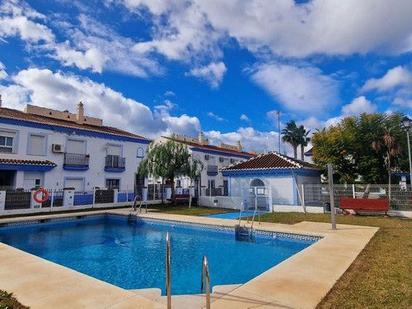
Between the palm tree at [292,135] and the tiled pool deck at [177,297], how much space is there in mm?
46802

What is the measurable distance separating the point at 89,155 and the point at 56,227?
11.4 m

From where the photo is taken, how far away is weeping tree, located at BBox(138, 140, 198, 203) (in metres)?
26.8

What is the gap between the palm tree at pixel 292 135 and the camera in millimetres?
53875

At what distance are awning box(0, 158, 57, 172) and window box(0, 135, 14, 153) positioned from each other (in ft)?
3.29

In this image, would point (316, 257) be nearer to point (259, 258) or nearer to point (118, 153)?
point (259, 258)

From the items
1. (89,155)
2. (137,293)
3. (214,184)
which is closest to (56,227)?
(89,155)

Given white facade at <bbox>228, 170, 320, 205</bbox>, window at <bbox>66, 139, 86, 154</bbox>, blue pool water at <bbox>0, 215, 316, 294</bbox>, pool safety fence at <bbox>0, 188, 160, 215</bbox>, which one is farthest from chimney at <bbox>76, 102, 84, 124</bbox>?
white facade at <bbox>228, 170, 320, 205</bbox>

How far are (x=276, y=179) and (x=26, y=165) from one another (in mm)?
20249

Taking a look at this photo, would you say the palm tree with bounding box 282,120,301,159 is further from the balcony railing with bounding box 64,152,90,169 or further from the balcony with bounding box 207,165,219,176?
the balcony railing with bounding box 64,152,90,169

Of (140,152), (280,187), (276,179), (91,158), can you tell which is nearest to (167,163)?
(140,152)

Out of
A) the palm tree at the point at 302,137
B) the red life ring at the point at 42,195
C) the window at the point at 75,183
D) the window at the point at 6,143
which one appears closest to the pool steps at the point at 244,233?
the red life ring at the point at 42,195

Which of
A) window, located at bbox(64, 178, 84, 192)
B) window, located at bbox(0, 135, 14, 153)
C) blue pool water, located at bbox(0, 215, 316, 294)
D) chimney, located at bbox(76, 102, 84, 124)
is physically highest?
chimney, located at bbox(76, 102, 84, 124)

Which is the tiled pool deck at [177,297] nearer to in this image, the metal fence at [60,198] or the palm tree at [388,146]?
the metal fence at [60,198]

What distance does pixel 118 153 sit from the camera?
31062 mm
